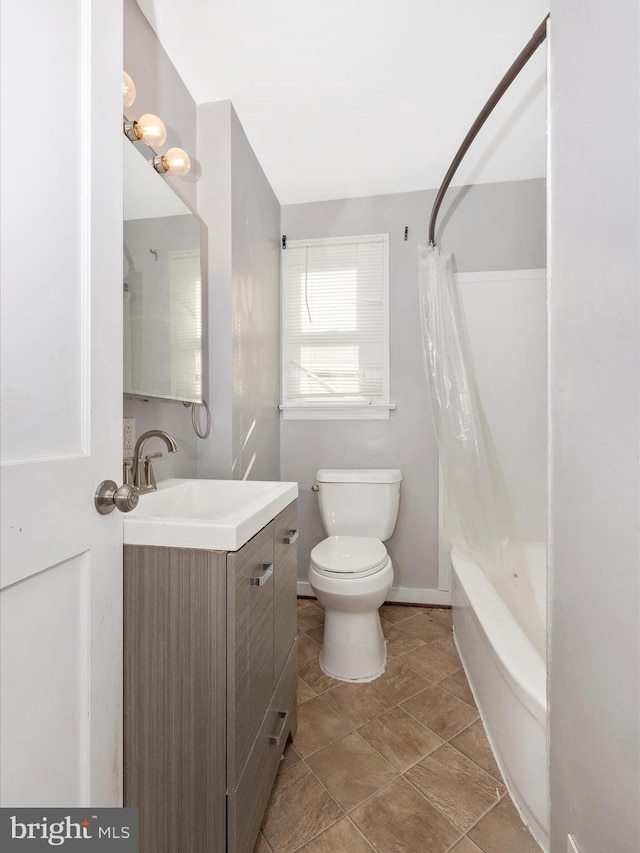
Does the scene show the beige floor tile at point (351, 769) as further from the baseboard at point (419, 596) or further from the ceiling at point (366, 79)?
the ceiling at point (366, 79)

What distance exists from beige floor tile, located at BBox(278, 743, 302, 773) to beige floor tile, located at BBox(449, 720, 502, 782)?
53 cm

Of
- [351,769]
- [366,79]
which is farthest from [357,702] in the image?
[366,79]

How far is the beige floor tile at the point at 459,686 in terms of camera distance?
5.31 ft

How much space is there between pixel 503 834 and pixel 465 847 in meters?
0.12

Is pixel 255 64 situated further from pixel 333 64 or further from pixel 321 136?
pixel 321 136

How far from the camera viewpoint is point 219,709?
33.1 inches

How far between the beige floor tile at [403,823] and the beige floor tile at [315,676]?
505 millimetres

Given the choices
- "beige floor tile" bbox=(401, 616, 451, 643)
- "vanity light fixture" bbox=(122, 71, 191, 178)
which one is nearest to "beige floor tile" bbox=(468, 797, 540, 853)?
"beige floor tile" bbox=(401, 616, 451, 643)

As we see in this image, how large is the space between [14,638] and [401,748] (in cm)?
133

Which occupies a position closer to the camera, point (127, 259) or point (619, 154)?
point (619, 154)

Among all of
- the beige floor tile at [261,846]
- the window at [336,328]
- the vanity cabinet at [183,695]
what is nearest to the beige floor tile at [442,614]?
the window at [336,328]

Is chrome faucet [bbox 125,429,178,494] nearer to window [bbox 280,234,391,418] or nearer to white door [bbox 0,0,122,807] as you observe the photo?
white door [bbox 0,0,122,807]

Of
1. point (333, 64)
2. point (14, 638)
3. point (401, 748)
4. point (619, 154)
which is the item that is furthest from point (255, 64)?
point (401, 748)

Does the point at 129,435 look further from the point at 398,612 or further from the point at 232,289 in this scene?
the point at 398,612
